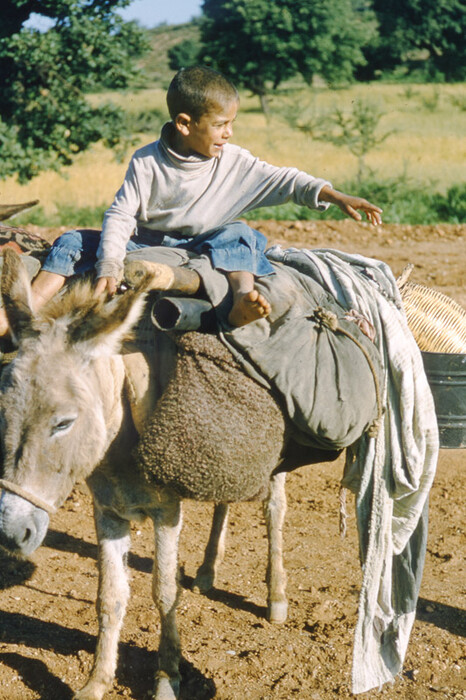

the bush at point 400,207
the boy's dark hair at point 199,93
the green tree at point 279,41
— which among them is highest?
the boy's dark hair at point 199,93

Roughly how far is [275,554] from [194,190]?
2.10 meters

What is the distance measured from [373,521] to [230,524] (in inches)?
87.7

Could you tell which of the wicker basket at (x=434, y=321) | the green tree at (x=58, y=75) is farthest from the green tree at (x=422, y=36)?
the wicker basket at (x=434, y=321)

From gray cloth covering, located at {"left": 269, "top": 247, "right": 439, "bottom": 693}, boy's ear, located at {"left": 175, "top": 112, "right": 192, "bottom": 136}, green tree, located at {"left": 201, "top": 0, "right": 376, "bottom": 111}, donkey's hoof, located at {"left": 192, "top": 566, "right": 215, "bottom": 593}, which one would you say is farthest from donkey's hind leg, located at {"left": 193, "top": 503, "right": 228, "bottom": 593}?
green tree, located at {"left": 201, "top": 0, "right": 376, "bottom": 111}

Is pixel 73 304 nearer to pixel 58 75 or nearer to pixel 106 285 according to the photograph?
pixel 106 285

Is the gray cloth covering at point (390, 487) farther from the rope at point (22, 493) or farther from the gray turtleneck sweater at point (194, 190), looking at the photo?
the rope at point (22, 493)

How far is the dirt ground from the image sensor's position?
360 cm

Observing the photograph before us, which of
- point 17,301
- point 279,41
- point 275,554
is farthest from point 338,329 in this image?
point 279,41

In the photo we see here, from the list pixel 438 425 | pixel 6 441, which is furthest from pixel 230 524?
pixel 6 441

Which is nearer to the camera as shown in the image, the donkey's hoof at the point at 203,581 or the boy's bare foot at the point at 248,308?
the boy's bare foot at the point at 248,308

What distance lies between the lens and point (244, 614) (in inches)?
169

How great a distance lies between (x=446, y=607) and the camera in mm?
4301

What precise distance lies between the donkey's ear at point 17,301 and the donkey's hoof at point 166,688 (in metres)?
1.69

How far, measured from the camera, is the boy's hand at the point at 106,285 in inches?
113
